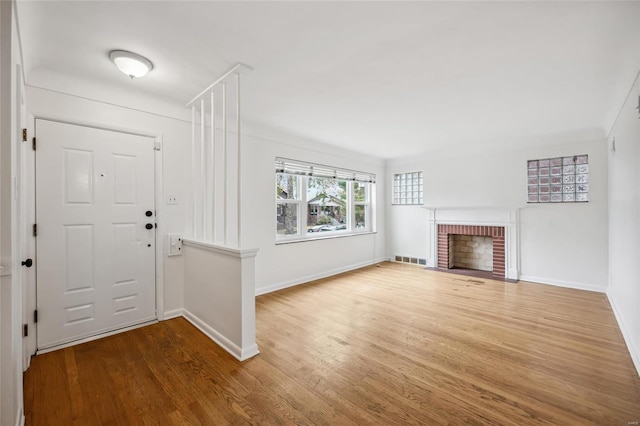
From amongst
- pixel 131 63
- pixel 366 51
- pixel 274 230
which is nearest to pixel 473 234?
pixel 274 230

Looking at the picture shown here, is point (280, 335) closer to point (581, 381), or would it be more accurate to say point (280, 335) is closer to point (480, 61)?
point (581, 381)

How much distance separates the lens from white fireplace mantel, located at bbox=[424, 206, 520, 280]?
4.64m

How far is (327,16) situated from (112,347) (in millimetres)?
3066

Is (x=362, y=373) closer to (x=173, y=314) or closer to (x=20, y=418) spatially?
(x=20, y=418)

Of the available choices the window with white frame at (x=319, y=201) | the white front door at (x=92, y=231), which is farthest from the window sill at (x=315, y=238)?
the white front door at (x=92, y=231)

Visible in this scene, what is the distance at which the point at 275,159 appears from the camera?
414 centimetres

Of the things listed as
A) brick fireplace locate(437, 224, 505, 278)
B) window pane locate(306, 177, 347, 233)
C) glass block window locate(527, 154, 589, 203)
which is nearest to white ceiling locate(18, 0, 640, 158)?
glass block window locate(527, 154, 589, 203)

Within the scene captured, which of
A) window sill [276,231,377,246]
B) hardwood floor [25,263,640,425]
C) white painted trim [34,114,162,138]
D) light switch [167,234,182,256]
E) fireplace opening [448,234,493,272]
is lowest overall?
hardwood floor [25,263,640,425]

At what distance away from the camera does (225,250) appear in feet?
7.91

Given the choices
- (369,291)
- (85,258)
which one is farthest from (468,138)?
(85,258)

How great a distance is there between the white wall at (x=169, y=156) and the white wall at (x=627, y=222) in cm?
404

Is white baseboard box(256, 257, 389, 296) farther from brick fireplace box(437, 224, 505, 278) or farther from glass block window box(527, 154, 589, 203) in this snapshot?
glass block window box(527, 154, 589, 203)

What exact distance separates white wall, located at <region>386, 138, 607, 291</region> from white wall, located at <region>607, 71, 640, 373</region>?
81 centimetres

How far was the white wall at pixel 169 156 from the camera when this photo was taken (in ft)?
8.71
